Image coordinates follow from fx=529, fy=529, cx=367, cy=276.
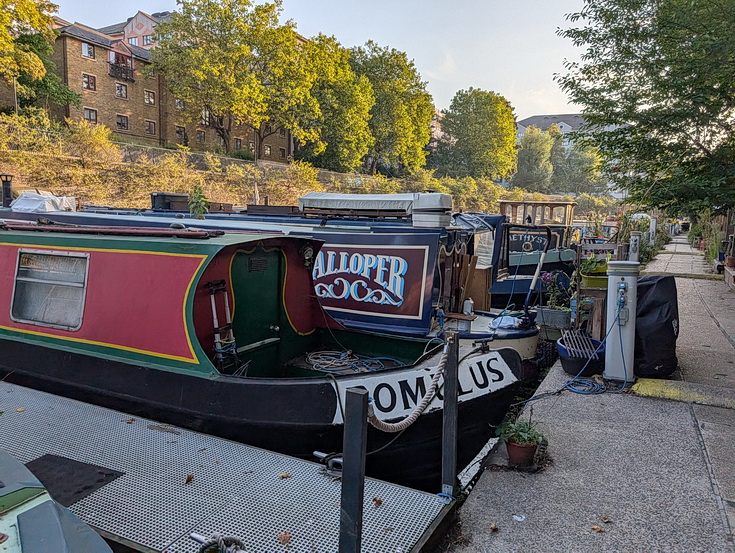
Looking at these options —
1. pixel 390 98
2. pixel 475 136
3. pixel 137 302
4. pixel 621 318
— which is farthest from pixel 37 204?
pixel 475 136

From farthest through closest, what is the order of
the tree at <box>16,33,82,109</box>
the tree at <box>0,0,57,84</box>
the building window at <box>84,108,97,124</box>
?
1. the building window at <box>84,108,97,124</box>
2. the tree at <box>16,33,82,109</box>
3. the tree at <box>0,0,57,84</box>

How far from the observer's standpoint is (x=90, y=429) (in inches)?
159

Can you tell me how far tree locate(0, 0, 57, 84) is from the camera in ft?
77.2

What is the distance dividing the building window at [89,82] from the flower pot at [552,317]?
1387 inches

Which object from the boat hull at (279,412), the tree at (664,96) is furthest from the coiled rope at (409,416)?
the tree at (664,96)

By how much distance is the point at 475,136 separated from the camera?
59188mm

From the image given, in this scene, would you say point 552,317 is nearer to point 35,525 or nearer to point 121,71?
point 35,525

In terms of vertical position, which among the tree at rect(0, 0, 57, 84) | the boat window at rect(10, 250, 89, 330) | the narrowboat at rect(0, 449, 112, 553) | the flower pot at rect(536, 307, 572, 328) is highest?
the tree at rect(0, 0, 57, 84)

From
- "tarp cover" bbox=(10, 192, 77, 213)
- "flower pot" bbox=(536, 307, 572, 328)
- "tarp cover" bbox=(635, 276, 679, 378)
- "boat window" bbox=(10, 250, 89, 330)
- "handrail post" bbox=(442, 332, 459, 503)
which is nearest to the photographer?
"handrail post" bbox=(442, 332, 459, 503)

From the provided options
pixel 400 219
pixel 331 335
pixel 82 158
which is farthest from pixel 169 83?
pixel 331 335

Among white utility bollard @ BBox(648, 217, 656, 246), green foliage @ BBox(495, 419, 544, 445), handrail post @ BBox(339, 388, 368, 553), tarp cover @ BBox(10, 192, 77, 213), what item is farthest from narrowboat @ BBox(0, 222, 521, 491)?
white utility bollard @ BBox(648, 217, 656, 246)

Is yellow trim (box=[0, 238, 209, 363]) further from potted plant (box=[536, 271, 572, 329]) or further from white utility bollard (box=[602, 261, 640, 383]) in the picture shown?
potted plant (box=[536, 271, 572, 329])

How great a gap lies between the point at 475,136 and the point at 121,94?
122 ft

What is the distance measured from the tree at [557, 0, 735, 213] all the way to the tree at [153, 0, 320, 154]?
92.4ft
